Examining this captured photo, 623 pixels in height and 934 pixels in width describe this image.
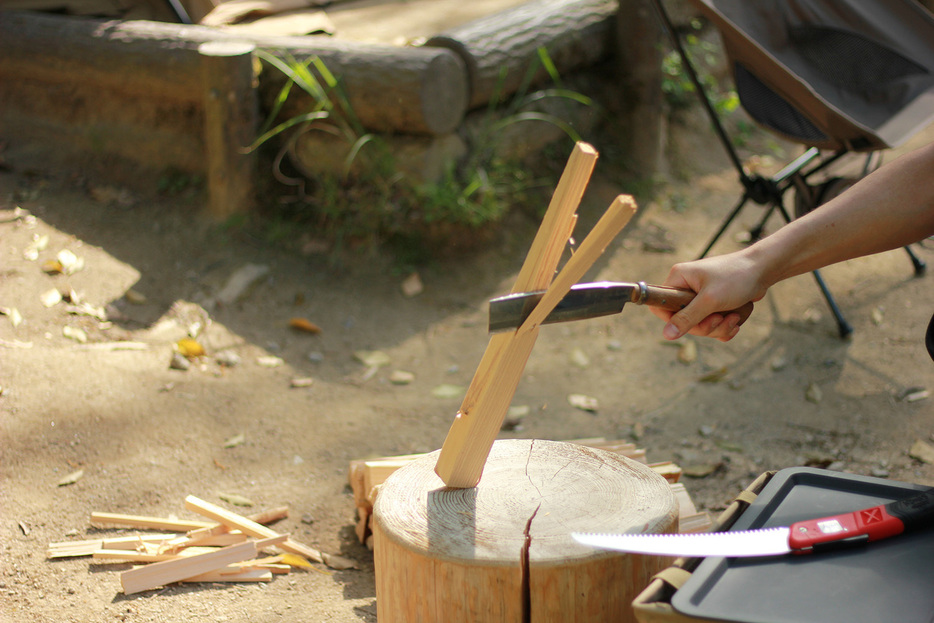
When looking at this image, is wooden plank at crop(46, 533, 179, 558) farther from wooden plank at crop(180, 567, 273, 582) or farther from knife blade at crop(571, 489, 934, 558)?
knife blade at crop(571, 489, 934, 558)

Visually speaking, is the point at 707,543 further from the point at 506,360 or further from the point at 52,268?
the point at 52,268

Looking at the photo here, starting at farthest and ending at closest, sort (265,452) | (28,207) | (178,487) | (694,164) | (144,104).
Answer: (694,164) < (144,104) < (28,207) < (265,452) < (178,487)

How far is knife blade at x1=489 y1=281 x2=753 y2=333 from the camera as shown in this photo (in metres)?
1.36

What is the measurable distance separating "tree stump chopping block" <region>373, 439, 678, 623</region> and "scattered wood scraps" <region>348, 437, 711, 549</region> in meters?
0.36

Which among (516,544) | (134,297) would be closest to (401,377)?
(134,297)

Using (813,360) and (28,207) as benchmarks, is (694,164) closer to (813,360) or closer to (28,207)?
(813,360)

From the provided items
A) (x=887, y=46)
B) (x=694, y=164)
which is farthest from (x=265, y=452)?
(x=694, y=164)

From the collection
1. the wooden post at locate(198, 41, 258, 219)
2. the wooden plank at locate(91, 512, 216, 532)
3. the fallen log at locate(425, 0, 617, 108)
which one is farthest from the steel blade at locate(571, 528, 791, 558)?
the wooden post at locate(198, 41, 258, 219)

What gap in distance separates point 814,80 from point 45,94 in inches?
163

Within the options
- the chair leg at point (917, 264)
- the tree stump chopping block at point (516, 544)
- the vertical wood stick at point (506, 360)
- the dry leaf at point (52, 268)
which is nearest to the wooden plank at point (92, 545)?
the tree stump chopping block at point (516, 544)

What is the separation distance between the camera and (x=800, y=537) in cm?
120

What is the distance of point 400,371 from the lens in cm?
332

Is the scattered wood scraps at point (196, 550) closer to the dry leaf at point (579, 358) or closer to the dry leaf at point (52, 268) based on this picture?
the dry leaf at point (579, 358)

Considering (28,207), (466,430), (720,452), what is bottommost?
(720,452)
